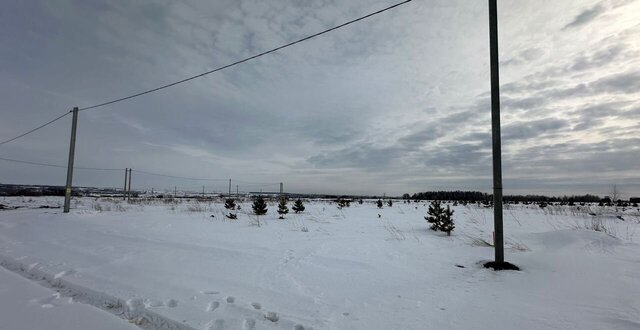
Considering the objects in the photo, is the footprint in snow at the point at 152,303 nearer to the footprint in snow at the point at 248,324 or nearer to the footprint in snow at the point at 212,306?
the footprint in snow at the point at 212,306

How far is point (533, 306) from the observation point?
3332mm

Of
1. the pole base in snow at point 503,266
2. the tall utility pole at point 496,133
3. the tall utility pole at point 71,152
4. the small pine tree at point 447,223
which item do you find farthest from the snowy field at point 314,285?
the tall utility pole at point 71,152

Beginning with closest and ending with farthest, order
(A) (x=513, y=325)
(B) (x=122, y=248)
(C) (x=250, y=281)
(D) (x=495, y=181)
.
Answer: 1. (A) (x=513, y=325)
2. (C) (x=250, y=281)
3. (D) (x=495, y=181)
4. (B) (x=122, y=248)

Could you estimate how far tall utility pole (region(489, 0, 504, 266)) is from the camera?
17.0ft

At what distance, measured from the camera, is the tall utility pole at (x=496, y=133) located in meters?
5.19

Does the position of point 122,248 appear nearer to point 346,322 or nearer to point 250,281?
point 250,281

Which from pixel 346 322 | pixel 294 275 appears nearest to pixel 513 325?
pixel 346 322

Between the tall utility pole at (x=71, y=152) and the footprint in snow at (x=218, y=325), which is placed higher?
the tall utility pole at (x=71, y=152)

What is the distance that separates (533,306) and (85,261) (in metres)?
7.10

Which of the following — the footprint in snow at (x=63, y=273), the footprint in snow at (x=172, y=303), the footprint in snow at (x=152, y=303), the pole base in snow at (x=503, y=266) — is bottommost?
the footprint in snow at (x=63, y=273)

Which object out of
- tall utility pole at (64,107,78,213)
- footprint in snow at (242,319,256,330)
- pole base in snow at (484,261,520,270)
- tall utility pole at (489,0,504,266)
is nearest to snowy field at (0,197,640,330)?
footprint in snow at (242,319,256,330)

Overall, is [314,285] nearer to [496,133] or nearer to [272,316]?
[272,316]

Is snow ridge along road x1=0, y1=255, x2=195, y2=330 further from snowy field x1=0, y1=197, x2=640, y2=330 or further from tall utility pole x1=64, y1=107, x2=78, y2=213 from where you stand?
tall utility pole x1=64, y1=107, x2=78, y2=213

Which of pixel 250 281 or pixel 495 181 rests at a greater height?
pixel 495 181
